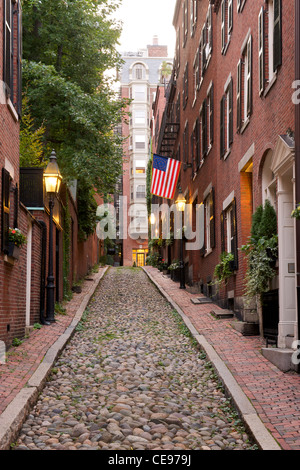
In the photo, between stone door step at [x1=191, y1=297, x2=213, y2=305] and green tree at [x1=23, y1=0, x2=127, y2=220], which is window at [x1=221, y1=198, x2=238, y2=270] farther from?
green tree at [x1=23, y1=0, x2=127, y2=220]

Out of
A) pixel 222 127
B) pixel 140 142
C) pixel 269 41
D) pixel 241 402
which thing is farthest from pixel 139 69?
pixel 241 402

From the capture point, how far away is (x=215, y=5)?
18047mm

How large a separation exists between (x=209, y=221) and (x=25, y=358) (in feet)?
34.8

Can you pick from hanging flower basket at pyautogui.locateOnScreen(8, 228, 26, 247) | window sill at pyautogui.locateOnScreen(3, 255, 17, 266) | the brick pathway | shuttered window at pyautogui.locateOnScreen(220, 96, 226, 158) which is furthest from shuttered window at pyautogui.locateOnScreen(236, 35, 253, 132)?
the brick pathway

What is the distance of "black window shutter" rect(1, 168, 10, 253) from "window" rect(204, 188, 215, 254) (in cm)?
872

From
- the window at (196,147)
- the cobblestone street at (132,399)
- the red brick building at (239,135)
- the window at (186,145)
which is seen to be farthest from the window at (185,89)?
the cobblestone street at (132,399)

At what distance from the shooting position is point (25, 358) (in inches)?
381

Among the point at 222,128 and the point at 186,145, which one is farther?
the point at 186,145

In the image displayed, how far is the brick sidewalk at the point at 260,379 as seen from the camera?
617 cm

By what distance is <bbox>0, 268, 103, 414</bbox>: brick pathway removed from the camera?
298 inches

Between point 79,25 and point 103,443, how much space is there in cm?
1766

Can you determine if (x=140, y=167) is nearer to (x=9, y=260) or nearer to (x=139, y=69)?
(x=139, y=69)
